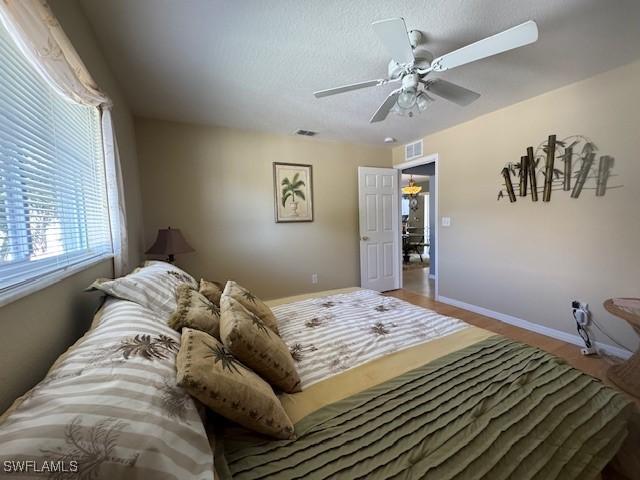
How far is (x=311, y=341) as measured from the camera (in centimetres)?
141

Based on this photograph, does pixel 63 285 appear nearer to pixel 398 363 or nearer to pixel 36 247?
pixel 36 247

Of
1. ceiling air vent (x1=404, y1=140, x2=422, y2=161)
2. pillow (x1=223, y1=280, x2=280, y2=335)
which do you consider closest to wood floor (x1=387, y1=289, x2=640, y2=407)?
ceiling air vent (x1=404, y1=140, x2=422, y2=161)

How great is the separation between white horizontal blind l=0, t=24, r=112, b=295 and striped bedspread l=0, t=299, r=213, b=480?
0.35m

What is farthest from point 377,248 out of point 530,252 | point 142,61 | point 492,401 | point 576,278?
point 142,61

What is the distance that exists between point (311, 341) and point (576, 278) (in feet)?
8.72

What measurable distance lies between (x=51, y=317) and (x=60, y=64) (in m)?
1.02

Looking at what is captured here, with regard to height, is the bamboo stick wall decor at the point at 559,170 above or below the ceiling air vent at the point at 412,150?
below

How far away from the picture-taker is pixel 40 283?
2.69 ft

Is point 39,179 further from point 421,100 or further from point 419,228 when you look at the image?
point 419,228

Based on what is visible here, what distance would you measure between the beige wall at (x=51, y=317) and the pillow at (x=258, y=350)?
1.83 feet

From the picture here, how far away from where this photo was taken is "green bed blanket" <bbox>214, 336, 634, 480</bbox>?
702mm

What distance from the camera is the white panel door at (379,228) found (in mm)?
3973

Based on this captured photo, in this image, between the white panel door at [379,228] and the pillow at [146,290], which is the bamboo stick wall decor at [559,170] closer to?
the white panel door at [379,228]

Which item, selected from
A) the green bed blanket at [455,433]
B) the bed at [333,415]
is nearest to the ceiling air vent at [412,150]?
the bed at [333,415]
